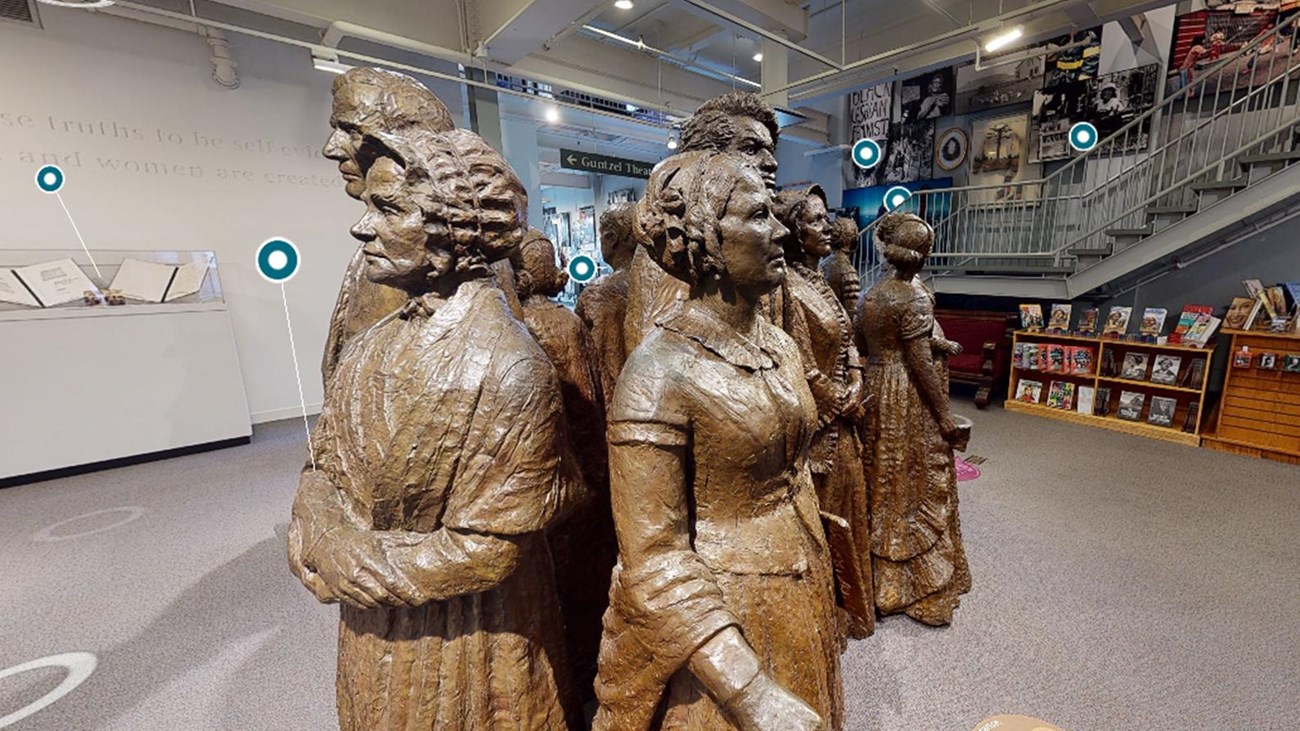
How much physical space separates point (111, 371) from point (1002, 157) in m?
10.6

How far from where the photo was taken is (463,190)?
100 cm

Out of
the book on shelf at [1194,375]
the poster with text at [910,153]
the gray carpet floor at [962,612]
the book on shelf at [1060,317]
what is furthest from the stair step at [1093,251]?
the poster with text at [910,153]

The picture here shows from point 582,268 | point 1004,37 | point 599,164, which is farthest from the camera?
point 599,164

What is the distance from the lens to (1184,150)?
6465 mm

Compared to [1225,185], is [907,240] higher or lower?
lower

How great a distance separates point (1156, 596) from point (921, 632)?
4.44ft

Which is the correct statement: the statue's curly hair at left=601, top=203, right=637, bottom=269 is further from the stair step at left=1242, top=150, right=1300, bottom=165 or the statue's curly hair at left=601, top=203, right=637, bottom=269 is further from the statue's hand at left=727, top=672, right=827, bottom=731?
the stair step at left=1242, top=150, right=1300, bottom=165

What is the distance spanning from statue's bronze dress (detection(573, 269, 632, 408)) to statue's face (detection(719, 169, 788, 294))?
4.45 feet

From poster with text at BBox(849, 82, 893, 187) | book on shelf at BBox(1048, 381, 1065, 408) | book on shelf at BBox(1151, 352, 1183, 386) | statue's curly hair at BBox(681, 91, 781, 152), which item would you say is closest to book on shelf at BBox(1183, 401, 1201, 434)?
book on shelf at BBox(1151, 352, 1183, 386)

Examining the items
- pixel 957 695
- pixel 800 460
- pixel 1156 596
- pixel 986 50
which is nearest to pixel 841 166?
pixel 986 50

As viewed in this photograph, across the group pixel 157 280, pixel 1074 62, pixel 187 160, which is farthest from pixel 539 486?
pixel 1074 62

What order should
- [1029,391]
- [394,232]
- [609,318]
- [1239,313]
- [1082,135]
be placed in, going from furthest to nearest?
1. [1029,391]
2. [1239,313]
3. [1082,135]
4. [609,318]
5. [394,232]

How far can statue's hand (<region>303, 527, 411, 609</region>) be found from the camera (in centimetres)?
94

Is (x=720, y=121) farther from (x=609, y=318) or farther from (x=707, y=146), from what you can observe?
(x=609, y=318)
